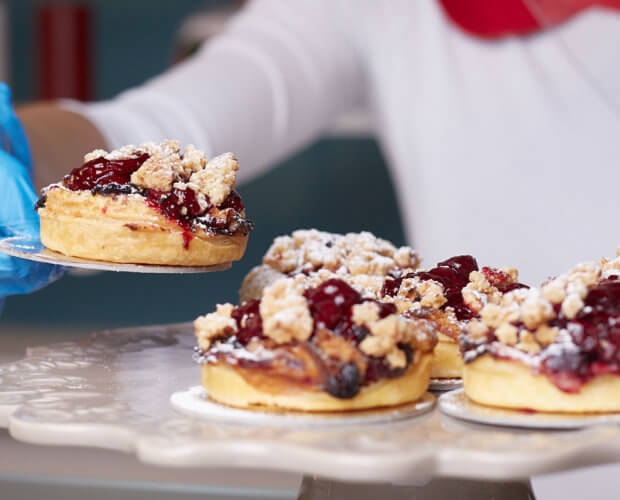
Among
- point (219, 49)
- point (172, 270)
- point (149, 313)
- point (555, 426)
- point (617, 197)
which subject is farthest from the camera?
point (149, 313)

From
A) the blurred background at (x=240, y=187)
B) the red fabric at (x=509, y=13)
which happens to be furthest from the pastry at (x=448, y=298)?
the blurred background at (x=240, y=187)

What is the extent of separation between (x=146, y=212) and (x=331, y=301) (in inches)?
12.2

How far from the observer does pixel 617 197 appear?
1924 mm

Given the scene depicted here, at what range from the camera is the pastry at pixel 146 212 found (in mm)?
1098

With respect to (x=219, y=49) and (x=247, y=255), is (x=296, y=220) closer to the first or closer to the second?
(x=247, y=255)

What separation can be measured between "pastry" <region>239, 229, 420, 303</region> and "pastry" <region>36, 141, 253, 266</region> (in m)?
0.21

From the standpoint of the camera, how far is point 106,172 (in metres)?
1.13

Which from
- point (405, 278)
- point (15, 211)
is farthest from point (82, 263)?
point (405, 278)

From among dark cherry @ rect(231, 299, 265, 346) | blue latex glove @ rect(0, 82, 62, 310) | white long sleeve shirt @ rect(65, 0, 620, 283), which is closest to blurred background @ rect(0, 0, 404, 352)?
white long sleeve shirt @ rect(65, 0, 620, 283)

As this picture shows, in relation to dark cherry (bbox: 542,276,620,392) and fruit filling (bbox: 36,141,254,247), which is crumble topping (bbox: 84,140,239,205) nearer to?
fruit filling (bbox: 36,141,254,247)

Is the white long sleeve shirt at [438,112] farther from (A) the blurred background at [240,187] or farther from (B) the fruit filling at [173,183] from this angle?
(A) the blurred background at [240,187]

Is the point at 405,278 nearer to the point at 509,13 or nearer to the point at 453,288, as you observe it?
the point at 453,288

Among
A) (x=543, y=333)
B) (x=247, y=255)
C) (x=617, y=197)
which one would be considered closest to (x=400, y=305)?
(x=543, y=333)

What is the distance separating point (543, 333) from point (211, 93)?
57.6 inches
